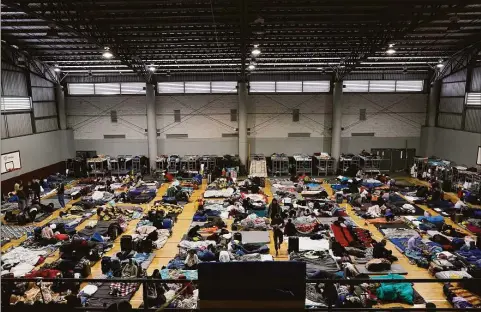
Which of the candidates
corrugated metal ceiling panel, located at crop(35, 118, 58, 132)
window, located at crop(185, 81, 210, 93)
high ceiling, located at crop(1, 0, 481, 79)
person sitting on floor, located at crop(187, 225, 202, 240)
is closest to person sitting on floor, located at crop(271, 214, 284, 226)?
person sitting on floor, located at crop(187, 225, 202, 240)

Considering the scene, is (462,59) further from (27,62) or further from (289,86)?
(27,62)

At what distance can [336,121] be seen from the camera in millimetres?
25906

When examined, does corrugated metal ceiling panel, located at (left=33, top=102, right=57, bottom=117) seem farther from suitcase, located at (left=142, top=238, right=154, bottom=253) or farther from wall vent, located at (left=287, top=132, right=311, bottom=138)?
wall vent, located at (left=287, top=132, right=311, bottom=138)

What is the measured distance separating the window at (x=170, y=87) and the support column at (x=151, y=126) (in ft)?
3.39

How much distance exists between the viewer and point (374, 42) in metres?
19.0

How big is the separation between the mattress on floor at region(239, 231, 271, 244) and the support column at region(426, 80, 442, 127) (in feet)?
61.2

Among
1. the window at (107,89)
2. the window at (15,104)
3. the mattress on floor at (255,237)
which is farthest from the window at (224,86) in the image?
Result: the mattress on floor at (255,237)

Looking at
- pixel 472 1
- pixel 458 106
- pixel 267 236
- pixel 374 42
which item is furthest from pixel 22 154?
pixel 458 106

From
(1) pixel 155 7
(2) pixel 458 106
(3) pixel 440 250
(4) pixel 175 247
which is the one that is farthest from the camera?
(2) pixel 458 106

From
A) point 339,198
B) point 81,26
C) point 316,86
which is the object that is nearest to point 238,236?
point 339,198

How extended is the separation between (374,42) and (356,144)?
393 inches

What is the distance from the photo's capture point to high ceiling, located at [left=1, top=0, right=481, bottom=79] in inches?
582

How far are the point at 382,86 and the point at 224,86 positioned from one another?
12.1 meters

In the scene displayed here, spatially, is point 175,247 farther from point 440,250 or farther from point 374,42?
point 374,42
